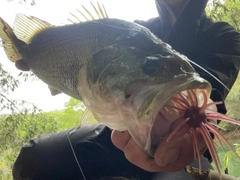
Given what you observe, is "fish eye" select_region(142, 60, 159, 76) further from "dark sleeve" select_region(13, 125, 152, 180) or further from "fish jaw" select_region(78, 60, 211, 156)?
"dark sleeve" select_region(13, 125, 152, 180)

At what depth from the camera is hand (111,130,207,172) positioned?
61 centimetres

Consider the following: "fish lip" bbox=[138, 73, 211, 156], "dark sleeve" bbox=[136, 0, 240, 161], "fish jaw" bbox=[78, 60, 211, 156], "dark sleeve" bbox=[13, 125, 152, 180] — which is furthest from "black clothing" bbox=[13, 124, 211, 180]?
"fish lip" bbox=[138, 73, 211, 156]

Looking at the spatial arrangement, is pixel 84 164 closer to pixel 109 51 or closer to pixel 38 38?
pixel 38 38

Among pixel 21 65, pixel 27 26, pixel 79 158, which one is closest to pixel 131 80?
pixel 27 26

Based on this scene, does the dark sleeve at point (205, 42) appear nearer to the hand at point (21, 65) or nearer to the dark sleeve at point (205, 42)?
the dark sleeve at point (205, 42)

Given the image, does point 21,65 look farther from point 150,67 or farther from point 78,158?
point 150,67

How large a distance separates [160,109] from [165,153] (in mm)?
134

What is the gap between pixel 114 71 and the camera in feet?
1.92

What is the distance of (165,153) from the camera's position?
58cm

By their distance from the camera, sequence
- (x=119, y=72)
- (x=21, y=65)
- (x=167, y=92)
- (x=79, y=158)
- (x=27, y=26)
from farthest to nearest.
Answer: (x=79, y=158) < (x=21, y=65) < (x=27, y=26) < (x=119, y=72) < (x=167, y=92)

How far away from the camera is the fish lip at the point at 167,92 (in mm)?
461

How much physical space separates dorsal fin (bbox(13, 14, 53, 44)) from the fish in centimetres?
5

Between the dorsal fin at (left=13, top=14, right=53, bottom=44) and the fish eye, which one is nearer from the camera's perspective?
the fish eye

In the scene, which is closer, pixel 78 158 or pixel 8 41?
pixel 8 41
